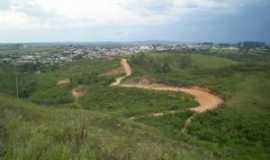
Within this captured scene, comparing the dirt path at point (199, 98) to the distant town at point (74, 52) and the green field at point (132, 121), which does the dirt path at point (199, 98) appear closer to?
the green field at point (132, 121)

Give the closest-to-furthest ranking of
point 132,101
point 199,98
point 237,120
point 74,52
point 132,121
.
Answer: point 132,121, point 237,120, point 199,98, point 132,101, point 74,52

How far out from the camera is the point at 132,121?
15.7m

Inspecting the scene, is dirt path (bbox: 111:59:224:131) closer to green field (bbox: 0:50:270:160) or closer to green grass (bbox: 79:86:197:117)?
green field (bbox: 0:50:270:160)

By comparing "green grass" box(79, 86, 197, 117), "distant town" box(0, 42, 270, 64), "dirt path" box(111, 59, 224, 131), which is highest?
"distant town" box(0, 42, 270, 64)

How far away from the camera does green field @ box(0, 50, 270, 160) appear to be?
15.4 feet

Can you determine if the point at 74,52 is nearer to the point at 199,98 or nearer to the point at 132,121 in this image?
the point at 199,98

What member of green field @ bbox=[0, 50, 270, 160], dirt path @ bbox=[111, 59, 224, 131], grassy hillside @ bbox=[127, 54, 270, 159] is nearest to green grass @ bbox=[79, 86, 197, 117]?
green field @ bbox=[0, 50, 270, 160]

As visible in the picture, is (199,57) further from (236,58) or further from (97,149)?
(97,149)

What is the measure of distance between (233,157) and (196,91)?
43.4ft

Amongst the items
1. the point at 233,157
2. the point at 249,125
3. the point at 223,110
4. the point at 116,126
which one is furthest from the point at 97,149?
the point at 223,110

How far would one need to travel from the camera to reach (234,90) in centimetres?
2355

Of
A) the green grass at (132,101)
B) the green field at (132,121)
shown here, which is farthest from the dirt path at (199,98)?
the green grass at (132,101)

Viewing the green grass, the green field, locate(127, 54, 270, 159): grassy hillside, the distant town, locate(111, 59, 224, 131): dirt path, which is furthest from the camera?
the distant town

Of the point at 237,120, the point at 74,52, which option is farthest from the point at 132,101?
the point at 74,52
